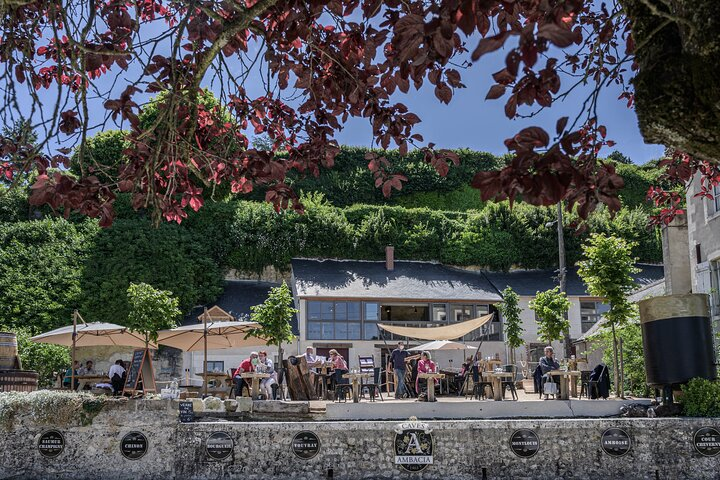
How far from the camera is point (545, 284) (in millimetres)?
32938

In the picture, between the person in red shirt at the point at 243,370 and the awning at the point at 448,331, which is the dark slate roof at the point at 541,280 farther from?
the person in red shirt at the point at 243,370

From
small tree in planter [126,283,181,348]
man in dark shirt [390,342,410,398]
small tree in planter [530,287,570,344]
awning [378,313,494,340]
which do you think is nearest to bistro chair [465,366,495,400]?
man in dark shirt [390,342,410,398]

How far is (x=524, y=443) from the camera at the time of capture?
11250 mm

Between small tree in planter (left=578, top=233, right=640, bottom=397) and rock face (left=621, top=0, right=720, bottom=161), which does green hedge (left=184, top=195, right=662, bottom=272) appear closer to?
small tree in planter (left=578, top=233, right=640, bottom=397)

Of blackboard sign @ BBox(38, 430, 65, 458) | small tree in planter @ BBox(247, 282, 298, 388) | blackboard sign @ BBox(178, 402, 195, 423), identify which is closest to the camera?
blackboard sign @ BBox(38, 430, 65, 458)

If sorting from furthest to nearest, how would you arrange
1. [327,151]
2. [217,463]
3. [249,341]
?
[249,341]
[217,463]
[327,151]

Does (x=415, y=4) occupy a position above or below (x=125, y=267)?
below

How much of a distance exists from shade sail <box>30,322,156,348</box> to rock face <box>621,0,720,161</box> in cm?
1784

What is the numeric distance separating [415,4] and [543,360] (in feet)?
47.8

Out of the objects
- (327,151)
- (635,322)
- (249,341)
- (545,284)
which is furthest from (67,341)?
(545,284)

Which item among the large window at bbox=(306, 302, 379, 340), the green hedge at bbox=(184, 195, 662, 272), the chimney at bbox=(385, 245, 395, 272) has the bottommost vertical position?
the large window at bbox=(306, 302, 379, 340)

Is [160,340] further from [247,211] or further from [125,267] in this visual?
[247,211]

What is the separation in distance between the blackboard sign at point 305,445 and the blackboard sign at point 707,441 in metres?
5.60

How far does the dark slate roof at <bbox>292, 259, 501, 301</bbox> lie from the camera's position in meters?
30.6
